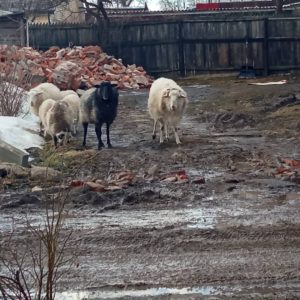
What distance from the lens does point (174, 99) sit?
57.9 feet

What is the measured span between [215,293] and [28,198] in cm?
513

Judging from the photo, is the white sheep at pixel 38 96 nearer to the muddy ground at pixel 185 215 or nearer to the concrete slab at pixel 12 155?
the muddy ground at pixel 185 215

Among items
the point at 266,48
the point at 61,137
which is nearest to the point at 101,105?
the point at 61,137

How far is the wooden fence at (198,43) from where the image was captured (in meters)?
35.8

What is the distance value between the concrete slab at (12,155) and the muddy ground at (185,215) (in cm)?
59

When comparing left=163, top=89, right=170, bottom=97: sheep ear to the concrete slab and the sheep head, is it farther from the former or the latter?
the concrete slab

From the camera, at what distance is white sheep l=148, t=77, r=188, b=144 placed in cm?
1770

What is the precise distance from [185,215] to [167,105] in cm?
727

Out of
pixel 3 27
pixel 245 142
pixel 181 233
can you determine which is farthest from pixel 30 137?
pixel 3 27

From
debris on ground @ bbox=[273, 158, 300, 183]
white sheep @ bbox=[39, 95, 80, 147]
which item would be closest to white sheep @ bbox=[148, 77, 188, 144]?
white sheep @ bbox=[39, 95, 80, 147]

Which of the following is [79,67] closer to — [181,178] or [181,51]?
[181,51]

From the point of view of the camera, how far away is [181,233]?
976cm

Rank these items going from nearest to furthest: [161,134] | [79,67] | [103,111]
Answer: [161,134]
[103,111]
[79,67]

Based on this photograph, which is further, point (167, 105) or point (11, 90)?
point (11, 90)
